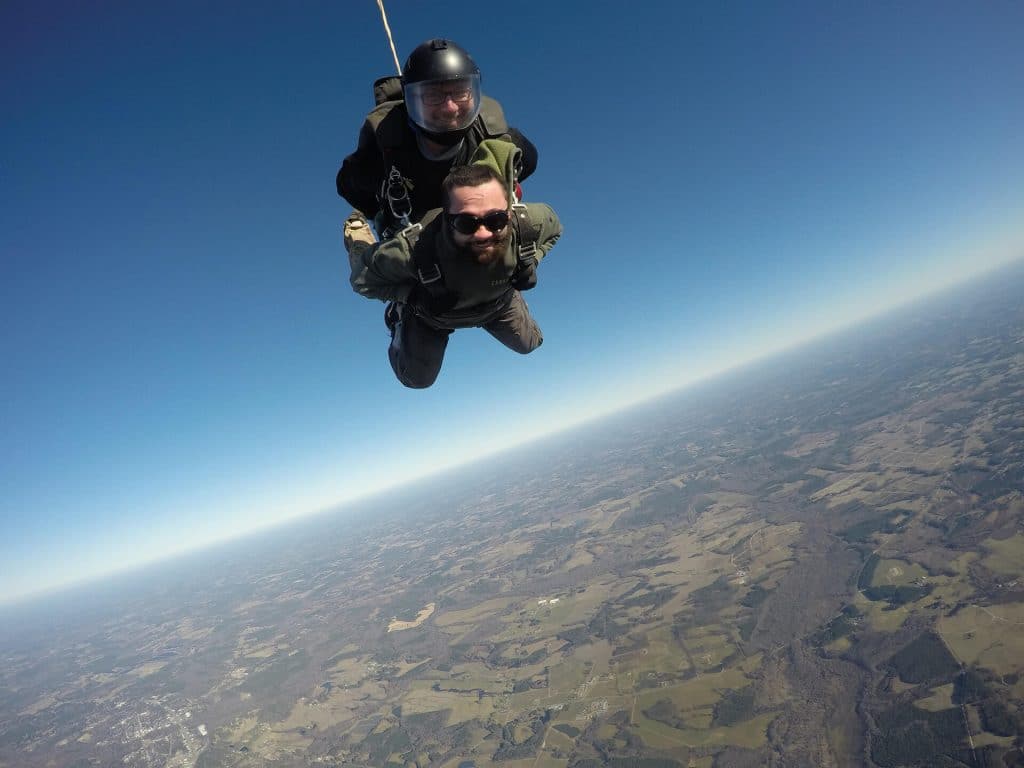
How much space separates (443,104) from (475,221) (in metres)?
1.08

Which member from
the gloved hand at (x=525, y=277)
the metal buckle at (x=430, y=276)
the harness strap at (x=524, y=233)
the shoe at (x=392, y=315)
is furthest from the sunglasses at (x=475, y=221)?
the shoe at (x=392, y=315)

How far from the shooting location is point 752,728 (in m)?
36.0

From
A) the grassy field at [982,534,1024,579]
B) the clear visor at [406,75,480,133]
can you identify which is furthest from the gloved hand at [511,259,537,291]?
the grassy field at [982,534,1024,579]

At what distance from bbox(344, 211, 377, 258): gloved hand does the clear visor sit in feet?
3.61

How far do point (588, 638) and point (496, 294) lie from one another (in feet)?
215

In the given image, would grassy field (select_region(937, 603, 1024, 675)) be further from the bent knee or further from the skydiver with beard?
the skydiver with beard

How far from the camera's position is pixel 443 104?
11.2 feet

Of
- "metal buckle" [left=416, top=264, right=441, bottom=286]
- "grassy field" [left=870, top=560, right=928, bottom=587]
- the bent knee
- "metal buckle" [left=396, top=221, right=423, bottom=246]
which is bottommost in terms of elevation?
"grassy field" [left=870, top=560, right=928, bottom=587]

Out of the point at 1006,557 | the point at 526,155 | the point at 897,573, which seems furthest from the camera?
the point at 897,573

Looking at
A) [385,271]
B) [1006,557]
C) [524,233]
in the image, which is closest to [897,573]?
[1006,557]

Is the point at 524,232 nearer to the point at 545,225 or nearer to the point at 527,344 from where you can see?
the point at 545,225

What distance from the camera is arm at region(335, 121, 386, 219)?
149 inches

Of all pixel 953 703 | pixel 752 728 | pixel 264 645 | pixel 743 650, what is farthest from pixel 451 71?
pixel 264 645

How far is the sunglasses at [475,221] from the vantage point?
10.3ft
